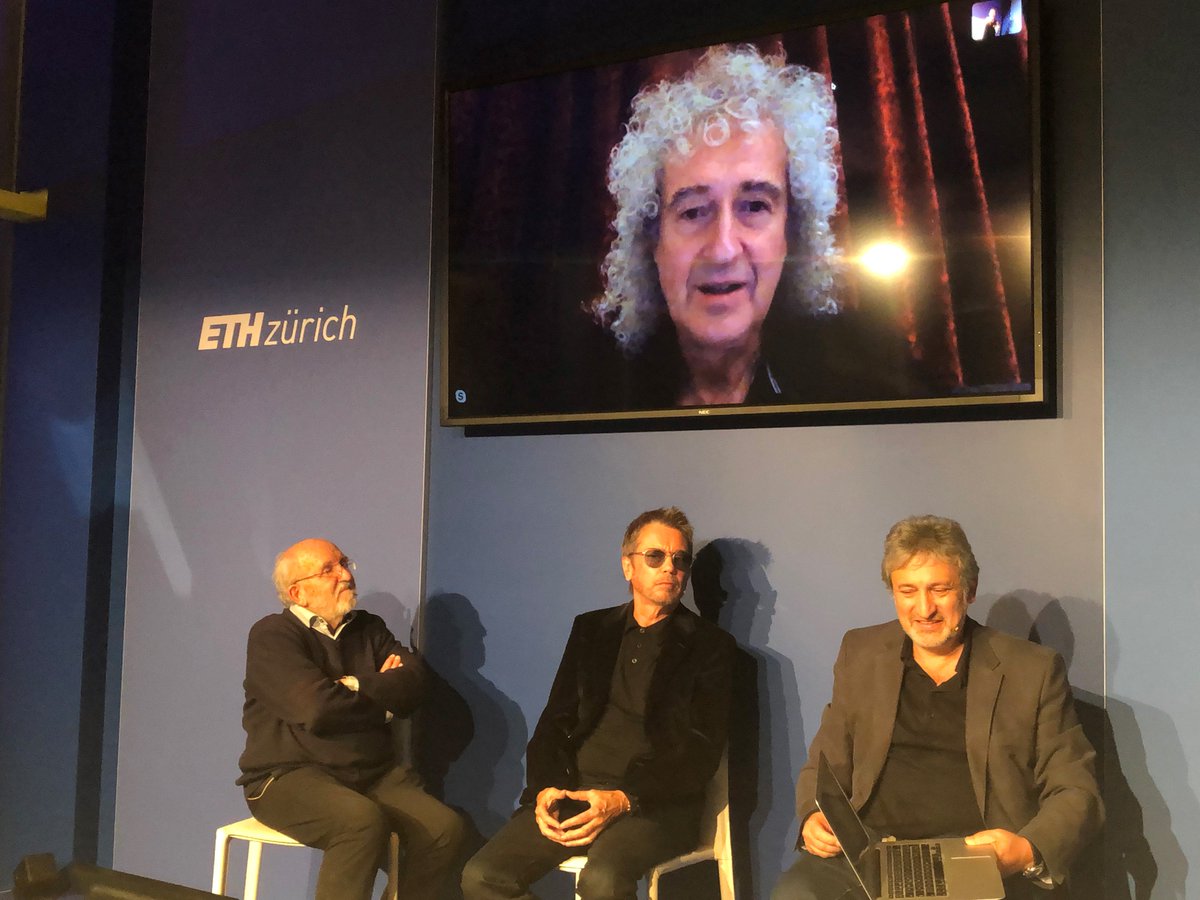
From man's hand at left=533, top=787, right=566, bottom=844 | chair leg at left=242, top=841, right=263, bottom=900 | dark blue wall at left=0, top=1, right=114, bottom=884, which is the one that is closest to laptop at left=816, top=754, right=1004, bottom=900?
man's hand at left=533, top=787, right=566, bottom=844

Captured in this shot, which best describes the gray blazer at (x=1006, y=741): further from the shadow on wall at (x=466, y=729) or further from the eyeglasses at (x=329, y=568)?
the eyeglasses at (x=329, y=568)

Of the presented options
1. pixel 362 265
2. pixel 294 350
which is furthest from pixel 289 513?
pixel 362 265

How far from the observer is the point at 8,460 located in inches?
167

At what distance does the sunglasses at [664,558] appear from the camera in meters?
3.09

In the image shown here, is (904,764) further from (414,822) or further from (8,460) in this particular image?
(8,460)

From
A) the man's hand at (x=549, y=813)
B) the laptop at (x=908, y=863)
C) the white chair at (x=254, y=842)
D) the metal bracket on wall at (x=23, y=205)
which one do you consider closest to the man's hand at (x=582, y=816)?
the man's hand at (x=549, y=813)

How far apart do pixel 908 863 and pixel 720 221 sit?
1.75 meters

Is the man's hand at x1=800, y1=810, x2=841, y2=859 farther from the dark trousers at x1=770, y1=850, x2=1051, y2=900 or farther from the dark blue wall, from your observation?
the dark blue wall

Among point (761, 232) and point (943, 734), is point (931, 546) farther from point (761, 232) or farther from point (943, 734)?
point (761, 232)

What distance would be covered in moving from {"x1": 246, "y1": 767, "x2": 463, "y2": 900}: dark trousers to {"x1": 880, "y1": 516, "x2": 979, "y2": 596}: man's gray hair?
56.9 inches

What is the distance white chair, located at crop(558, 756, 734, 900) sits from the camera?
2947mm

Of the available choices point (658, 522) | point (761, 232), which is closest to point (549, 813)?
point (658, 522)

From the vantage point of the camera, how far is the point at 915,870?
7.64 feet

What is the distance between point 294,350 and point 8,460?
4.01 feet
